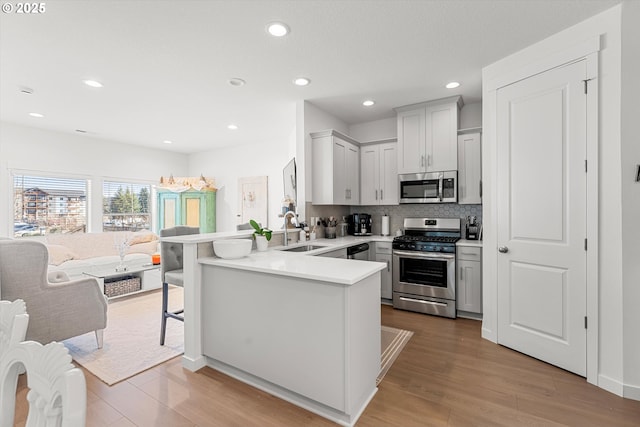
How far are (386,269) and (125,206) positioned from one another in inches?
226

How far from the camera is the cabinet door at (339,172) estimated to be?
4.02 meters

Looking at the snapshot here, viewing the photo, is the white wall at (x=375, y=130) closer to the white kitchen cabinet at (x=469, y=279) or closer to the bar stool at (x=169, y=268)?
the white kitchen cabinet at (x=469, y=279)

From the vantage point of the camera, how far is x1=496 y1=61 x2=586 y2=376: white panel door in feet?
7.68

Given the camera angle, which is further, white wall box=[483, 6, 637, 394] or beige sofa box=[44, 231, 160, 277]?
beige sofa box=[44, 231, 160, 277]

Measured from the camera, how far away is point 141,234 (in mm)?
6098

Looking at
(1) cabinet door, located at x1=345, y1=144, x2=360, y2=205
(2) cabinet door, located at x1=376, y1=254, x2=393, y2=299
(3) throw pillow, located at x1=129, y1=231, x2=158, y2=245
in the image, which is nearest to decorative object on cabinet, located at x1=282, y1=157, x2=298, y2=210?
(1) cabinet door, located at x1=345, y1=144, x2=360, y2=205

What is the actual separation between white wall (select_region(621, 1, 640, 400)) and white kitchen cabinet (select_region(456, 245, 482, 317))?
55.3 inches

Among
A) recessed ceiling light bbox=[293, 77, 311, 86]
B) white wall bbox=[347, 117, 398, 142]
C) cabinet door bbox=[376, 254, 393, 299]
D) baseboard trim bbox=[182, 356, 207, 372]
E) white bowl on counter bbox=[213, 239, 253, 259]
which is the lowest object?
baseboard trim bbox=[182, 356, 207, 372]

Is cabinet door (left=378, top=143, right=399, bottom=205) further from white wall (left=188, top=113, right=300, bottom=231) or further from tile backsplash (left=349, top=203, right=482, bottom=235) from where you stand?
white wall (left=188, top=113, right=300, bottom=231)

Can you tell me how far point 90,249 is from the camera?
5.26 m

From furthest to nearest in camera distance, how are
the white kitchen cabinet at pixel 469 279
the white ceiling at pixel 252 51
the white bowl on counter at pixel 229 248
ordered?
the white kitchen cabinet at pixel 469 279 → the white bowl on counter at pixel 229 248 → the white ceiling at pixel 252 51

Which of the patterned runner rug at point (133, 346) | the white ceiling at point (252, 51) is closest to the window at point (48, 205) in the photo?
the white ceiling at point (252, 51)

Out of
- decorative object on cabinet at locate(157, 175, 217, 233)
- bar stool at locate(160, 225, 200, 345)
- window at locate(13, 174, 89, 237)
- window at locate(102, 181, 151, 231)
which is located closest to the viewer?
bar stool at locate(160, 225, 200, 345)

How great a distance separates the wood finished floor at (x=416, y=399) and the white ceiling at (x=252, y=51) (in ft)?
9.15
